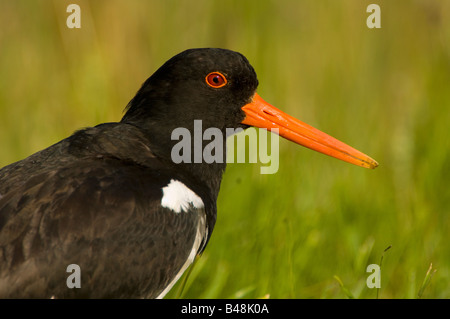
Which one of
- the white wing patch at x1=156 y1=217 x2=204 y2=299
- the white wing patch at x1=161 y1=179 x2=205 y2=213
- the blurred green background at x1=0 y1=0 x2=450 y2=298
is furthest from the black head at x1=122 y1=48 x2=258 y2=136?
the blurred green background at x1=0 y1=0 x2=450 y2=298

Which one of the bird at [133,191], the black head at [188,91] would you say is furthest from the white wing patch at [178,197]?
the black head at [188,91]

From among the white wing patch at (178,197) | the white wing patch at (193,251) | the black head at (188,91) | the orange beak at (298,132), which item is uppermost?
the black head at (188,91)

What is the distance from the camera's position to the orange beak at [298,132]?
4.03 meters

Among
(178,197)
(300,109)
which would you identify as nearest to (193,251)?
(178,197)

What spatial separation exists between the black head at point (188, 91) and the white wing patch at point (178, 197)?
38cm

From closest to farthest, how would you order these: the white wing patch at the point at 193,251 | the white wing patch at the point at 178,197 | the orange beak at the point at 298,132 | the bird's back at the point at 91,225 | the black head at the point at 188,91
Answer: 1. the bird's back at the point at 91,225
2. the white wing patch at the point at 178,197
3. the white wing patch at the point at 193,251
4. the black head at the point at 188,91
5. the orange beak at the point at 298,132

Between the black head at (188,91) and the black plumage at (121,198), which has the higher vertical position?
the black head at (188,91)

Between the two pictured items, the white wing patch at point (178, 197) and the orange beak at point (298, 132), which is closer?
the white wing patch at point (178, 197)

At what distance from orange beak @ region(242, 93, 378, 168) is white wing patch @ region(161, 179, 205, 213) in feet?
2.19

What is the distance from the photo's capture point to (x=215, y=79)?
3824mm

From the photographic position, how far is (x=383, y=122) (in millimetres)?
6840

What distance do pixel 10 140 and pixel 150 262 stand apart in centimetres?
336

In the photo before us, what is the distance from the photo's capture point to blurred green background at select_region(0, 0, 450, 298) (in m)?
4.64

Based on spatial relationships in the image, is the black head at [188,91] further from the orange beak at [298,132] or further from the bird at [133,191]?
the orange beak at [298,132]
